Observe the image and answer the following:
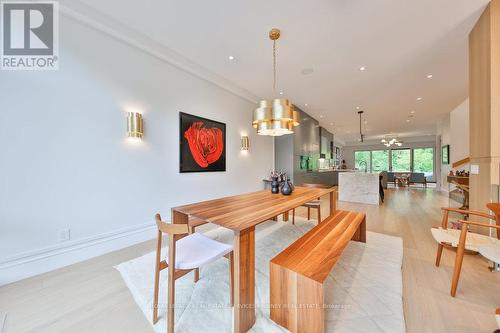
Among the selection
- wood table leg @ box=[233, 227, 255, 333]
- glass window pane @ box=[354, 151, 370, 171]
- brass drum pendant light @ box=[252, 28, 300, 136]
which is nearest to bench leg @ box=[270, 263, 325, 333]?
wood table leg @ box=[233, 227, 255, 333]

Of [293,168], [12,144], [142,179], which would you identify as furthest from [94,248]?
[293,168]

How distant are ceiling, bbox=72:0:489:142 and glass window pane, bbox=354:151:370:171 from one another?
9.70m

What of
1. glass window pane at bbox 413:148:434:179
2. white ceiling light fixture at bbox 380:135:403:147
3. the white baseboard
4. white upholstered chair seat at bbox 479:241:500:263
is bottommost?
the white baseboard

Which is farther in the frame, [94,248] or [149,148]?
[149,148]

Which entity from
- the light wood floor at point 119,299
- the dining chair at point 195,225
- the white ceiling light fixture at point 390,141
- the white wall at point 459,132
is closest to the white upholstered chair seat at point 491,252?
the light wood floor at point 119,299

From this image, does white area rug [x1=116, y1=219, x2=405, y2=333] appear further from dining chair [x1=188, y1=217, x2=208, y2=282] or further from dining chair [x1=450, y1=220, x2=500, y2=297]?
dining chair [x1=450, y1=220, x2=500, y2=297]

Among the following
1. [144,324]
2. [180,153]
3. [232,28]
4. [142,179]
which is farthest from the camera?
[180,153]

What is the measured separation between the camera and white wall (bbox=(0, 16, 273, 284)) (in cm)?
184

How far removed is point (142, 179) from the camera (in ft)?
9.07

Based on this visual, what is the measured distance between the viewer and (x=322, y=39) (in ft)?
8.80

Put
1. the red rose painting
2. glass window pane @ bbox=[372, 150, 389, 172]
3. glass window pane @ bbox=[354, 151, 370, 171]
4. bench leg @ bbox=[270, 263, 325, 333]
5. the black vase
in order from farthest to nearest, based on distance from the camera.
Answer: glass window pane @ bbox=[354, 151, 370, 171], glass window pane @ bbox=[372, 150, 389, 172], the red rose painting, the black vase, bench leg @ bbox=[270, 263, 325, 333]

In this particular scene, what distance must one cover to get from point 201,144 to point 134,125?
1.22 m

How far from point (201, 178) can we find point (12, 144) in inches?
91.6

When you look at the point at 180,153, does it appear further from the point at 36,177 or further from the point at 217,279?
the point at 217,279
